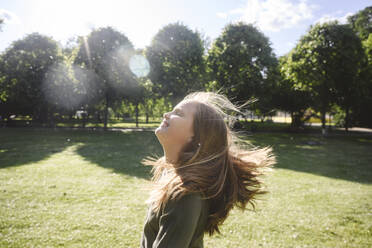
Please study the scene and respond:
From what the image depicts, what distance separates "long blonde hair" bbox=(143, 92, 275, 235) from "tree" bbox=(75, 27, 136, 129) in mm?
30790

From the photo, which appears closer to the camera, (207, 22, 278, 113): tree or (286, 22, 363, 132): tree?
(286, 22, 363, 132): tree

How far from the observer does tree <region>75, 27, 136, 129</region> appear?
30448 millimetres

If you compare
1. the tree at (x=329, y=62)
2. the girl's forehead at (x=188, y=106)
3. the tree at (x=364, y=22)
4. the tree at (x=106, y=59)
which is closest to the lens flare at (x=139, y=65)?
the tree at (x=106, y=59)

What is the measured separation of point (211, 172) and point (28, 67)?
3785 centimetres

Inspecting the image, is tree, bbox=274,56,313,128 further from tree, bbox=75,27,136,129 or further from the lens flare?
tree, bbox=75,27,136,129

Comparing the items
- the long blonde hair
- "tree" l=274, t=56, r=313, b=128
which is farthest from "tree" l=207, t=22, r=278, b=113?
the long blonde hair

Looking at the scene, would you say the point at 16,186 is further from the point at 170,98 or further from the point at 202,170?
the point at 170,98

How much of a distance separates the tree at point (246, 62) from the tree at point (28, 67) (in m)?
24.0

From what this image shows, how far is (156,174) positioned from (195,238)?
1.12 m

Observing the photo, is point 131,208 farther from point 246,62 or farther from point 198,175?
point 246,62

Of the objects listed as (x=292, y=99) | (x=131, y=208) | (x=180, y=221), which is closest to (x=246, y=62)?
(x=292, y=99)

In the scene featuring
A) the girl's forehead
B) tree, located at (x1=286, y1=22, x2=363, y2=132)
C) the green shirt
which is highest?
tree, located at (x1=286, y1=22, x2=363, y2=132)

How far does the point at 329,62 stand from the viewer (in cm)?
2494

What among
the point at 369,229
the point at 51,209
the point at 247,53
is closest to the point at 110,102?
the point at 247,53
